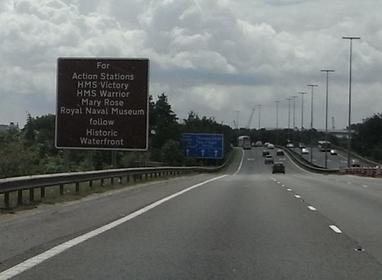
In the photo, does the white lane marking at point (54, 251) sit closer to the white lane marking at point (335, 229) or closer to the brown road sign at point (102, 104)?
the white lane marking at point (335, 229)

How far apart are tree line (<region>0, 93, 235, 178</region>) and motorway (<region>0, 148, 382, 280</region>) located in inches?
691

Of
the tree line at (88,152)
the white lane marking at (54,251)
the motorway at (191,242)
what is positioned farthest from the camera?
the tree line at (88,152)

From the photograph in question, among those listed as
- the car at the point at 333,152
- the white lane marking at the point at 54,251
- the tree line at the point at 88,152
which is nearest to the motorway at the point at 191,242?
the white lane marking at the point at 54,251

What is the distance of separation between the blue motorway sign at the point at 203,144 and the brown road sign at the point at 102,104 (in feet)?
176

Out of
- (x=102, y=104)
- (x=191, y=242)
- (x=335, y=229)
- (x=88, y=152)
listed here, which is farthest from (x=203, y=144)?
(x=191, y=242)

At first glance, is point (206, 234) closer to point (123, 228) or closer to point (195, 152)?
point (123, 228)

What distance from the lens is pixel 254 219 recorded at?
1769 centimetres

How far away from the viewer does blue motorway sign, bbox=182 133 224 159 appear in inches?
3524

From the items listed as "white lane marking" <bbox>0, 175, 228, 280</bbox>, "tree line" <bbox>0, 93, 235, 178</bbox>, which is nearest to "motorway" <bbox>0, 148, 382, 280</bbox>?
"white lane marking" <bbox>0, 175, 228, 280</bbox>

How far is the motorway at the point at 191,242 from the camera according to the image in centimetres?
987

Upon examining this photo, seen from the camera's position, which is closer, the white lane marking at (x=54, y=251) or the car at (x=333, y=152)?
the white lane marking at (x=54, y=251)

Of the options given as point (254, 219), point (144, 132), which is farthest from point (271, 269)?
point (144, 132)

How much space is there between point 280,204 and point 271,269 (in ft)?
44.4

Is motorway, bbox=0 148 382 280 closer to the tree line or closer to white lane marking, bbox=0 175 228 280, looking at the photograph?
white lane marking, bbox=0 175 228 280
